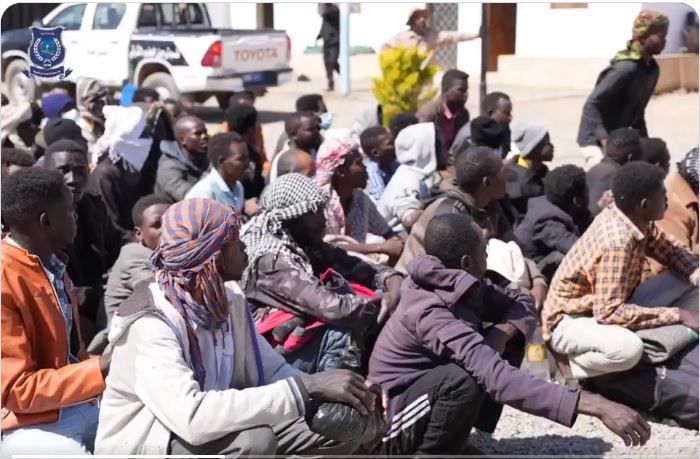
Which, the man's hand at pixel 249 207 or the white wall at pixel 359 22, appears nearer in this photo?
the man's hand at pixel 249 207

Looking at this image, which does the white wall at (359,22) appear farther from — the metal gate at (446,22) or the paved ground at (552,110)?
the paved ground at (552,110)

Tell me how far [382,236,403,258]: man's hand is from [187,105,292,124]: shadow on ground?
38.5 ft

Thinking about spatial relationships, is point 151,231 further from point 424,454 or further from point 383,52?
point 383,52

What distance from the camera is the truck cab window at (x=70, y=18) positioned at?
717 inches

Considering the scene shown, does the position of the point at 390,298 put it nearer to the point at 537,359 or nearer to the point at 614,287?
the point at 614,287

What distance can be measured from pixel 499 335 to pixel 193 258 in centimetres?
178

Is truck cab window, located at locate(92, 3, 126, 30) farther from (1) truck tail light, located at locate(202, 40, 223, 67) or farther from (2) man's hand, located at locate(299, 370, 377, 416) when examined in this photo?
(2) man's hand, located at locate(299, 370, 377, 416)

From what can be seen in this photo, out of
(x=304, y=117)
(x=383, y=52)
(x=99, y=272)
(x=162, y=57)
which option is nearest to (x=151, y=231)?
(x=99, y=272)

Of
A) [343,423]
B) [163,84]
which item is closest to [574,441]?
[343,423]

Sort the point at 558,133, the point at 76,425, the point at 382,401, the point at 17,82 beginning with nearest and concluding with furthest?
1. the point at 76,425
2. the point at 382,401
3. the point at 558,133
4. the point at 17,82

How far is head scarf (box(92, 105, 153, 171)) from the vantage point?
7.55 m

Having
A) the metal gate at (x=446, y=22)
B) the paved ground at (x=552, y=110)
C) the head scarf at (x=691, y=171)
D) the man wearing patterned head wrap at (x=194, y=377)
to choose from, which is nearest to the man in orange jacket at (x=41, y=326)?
the man wearing patterned head wrap at (x=194, y=377)

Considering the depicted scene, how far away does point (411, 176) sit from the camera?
7.27 metres

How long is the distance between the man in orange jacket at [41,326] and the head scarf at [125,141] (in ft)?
10.9
